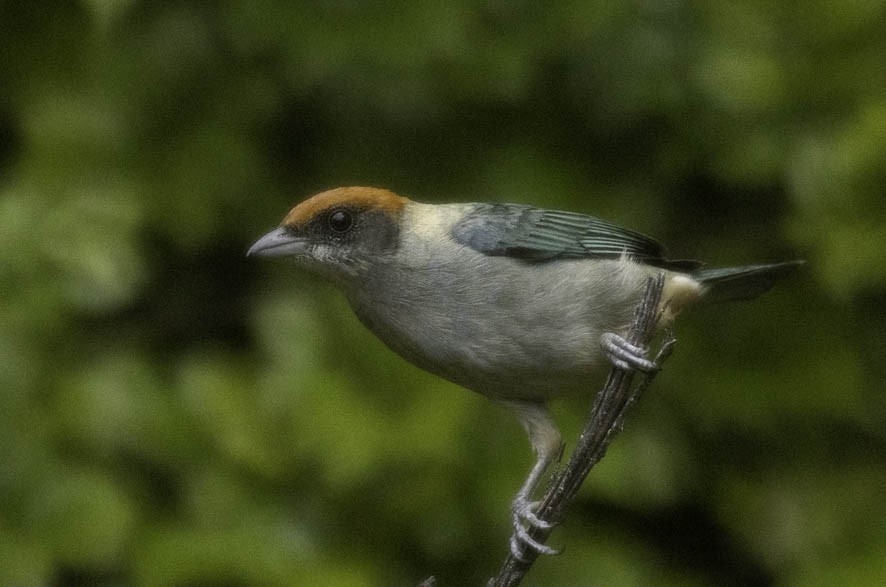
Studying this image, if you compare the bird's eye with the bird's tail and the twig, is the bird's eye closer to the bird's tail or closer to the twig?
the twig

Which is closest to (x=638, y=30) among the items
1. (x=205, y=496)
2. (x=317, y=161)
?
(x=317, y=161)

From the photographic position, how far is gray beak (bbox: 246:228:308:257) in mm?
3033

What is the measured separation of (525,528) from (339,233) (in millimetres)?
887

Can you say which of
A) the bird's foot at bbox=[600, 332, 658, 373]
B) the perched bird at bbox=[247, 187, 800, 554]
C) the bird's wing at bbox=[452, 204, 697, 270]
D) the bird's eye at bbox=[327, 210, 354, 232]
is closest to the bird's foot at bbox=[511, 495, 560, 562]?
the perched bird at bbox=[247, 187, 800, 554]

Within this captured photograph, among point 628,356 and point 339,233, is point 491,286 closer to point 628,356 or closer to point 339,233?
point 339,233

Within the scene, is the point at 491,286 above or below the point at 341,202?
below

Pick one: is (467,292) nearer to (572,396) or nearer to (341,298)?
(572,396)

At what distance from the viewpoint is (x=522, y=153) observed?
487 cm

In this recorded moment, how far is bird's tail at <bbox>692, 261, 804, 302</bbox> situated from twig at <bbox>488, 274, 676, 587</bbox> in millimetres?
973

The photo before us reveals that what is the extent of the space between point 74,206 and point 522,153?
1737 mm

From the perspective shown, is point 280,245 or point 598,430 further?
point 280,245

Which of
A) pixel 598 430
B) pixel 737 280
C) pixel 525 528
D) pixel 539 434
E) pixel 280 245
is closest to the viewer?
pixel 598 430

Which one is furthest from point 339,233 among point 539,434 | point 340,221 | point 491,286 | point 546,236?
point 539,434

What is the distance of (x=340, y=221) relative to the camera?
3.12 meters
